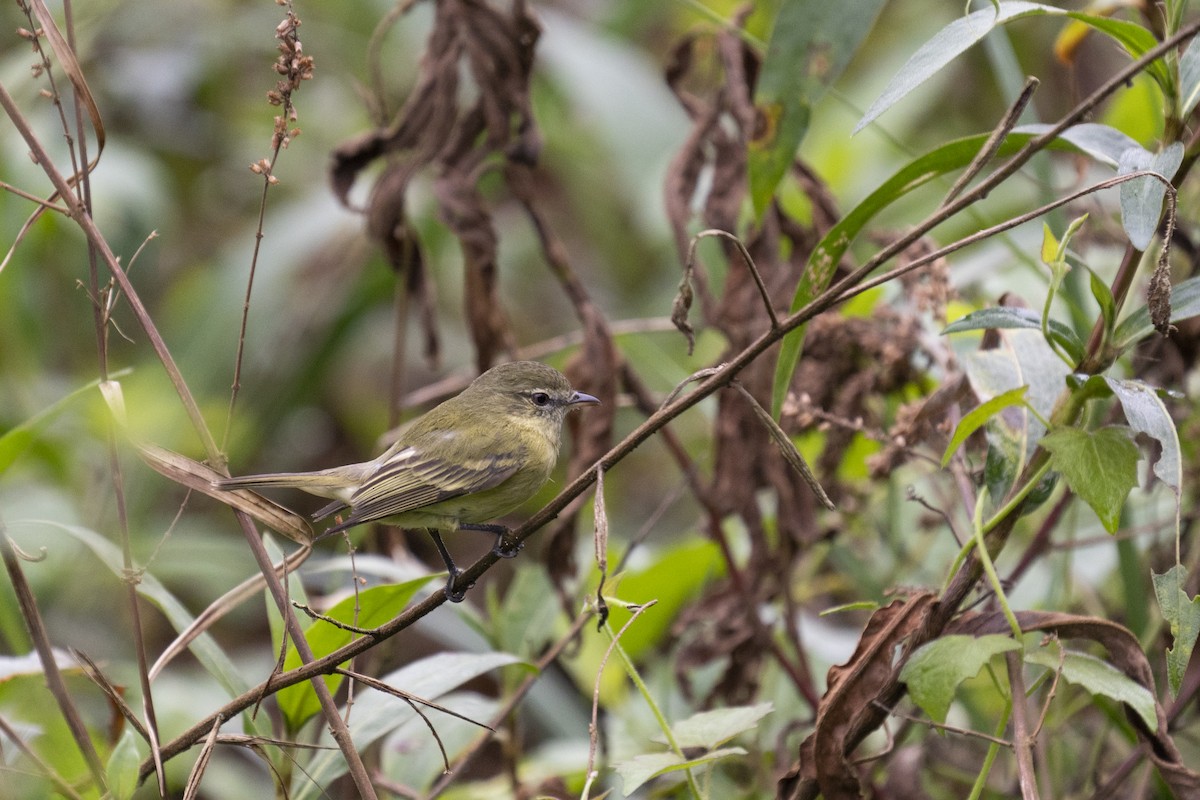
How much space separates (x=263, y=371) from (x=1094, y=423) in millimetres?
3992

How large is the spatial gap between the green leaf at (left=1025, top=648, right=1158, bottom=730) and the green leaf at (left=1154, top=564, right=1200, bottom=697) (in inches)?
3.7

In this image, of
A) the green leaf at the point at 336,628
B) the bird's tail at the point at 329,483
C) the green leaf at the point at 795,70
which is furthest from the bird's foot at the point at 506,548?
the green leaf at the point at 795,70

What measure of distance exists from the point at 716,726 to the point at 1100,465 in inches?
32.2

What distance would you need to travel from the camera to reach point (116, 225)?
536cm

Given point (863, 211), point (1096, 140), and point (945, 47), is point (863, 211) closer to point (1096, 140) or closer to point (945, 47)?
point (945, 47)

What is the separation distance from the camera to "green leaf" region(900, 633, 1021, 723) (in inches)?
74.5

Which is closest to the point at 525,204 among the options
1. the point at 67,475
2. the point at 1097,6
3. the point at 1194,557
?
the point at 1097,6

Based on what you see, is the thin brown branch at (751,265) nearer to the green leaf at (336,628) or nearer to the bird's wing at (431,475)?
the green leaf at (336,628)

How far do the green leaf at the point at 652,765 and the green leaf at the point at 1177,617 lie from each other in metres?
0.70

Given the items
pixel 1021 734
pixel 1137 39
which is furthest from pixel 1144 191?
pixel 1021 734

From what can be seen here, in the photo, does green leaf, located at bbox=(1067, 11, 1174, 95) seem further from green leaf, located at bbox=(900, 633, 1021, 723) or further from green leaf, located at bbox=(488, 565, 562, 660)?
green leaf, located at bbox=(488, 565, 562, 660)

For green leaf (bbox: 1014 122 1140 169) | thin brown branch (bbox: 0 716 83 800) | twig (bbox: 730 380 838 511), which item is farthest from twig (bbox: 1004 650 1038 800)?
thin brown branch (bbox: 0 716 83 800)

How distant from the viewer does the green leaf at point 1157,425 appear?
72.1 inches

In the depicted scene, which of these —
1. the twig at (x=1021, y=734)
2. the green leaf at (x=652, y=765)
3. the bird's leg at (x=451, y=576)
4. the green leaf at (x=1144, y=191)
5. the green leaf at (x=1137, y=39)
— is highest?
the green leaf at (x=1137, y=39)
